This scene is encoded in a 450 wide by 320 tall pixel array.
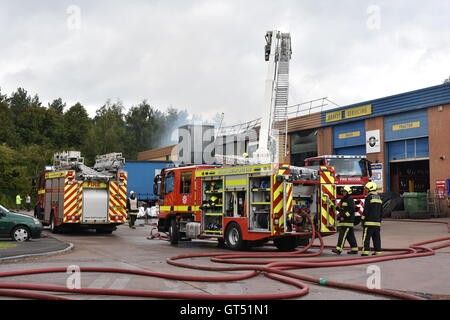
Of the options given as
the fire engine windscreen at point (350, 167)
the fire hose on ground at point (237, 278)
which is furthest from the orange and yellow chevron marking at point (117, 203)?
the fire hose on ground at point (237, 278)

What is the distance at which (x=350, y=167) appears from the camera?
66.1ft

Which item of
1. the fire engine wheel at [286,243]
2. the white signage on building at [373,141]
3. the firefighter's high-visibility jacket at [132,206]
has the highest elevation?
the white signage on building at [373,141]

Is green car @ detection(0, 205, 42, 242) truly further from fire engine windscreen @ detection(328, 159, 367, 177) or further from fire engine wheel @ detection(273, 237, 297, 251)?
fire engine windscreen @ detection(328, 159, 367, 177)

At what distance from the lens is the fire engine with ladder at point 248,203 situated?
12.8 meters

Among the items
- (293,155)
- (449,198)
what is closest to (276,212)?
(449,198)

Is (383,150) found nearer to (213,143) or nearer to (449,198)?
(449,198)

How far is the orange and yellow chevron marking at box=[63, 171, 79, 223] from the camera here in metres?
19.4

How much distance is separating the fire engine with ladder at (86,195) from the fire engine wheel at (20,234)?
338cm

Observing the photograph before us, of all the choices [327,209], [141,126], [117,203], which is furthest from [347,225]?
[141,126]

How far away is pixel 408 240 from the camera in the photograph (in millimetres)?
16125

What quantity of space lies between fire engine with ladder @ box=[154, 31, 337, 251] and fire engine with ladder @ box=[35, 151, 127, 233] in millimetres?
3830

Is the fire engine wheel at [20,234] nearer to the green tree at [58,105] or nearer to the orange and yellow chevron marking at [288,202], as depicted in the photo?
the orange and yellow chevron marking at [288,202]

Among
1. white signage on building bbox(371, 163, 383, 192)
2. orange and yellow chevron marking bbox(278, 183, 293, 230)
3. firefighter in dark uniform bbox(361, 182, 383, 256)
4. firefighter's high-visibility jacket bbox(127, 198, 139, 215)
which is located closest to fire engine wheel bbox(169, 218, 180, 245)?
orange and yellow chevron marking bbox(278, 183, 293, 230)

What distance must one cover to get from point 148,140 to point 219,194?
224ft
